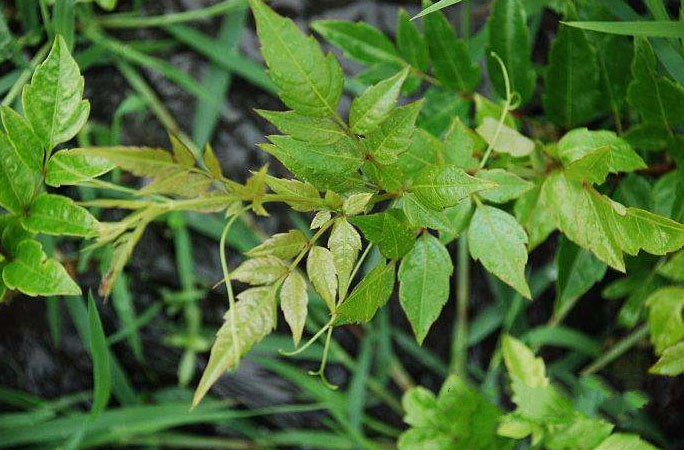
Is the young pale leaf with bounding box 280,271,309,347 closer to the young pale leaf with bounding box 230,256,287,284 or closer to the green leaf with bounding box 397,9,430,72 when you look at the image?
the young pale leaf with bounding box 230,256,287,284

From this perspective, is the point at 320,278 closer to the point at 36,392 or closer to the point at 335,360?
the point at 335,360

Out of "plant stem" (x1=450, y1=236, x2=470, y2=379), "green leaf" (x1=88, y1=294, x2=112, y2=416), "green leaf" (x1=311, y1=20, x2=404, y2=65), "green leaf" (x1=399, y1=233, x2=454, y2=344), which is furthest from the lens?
"plant stem" (x1=450, y1=236, x2=470, y2=379)

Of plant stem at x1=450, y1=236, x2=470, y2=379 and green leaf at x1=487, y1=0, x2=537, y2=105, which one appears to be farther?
plant stem at x1=450, y1=236, x2=470, y2=379

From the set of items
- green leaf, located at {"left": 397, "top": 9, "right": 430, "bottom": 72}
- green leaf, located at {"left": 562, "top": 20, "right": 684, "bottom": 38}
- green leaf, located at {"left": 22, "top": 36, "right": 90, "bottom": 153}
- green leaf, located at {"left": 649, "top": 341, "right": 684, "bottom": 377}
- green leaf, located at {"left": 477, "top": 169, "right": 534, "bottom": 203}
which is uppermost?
green leaf, located at {"left": 22, "top": 36, "right": 90, "bottom": 153}

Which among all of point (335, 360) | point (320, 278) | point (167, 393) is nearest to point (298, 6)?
point (335, 360)

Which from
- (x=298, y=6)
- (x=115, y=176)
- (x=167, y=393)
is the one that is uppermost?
A: (x=298, y=6)

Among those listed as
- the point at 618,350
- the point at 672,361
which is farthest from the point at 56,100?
the point at 618,350

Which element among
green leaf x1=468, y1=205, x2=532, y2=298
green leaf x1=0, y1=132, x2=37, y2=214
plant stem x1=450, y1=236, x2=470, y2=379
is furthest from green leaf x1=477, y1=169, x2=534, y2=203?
plant stem x1=450, y1=236, x2=470, y2=379
